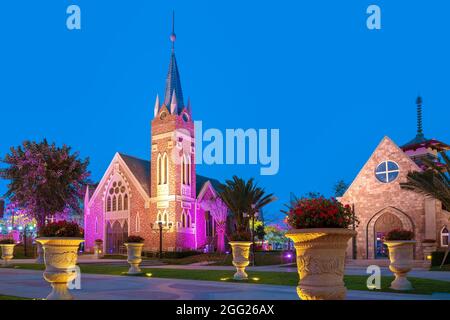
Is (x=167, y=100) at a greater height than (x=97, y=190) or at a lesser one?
greater

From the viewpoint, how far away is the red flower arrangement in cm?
832

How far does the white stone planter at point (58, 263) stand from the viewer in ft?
37.9

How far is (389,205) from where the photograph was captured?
128 ft

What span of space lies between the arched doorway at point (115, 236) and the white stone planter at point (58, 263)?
46740mm

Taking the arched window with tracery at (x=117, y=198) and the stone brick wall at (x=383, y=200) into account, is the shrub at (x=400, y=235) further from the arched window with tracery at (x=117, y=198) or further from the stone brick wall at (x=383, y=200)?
the arched window with tracery at (x=117, y=198)

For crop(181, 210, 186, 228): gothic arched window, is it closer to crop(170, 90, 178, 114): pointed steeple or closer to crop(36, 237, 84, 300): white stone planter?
crop(170, 90, 178, 114): pointed steeple

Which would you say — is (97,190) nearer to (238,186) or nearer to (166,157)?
(166,157)

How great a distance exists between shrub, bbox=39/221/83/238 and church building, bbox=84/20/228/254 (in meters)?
41.6

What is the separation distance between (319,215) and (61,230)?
6572mm

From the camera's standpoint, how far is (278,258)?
41812mm

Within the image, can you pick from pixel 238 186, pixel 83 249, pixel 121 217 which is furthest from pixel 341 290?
pixel 83 249
